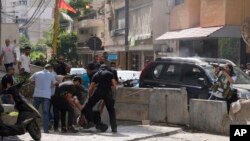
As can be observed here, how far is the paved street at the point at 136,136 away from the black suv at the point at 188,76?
4.90 ft

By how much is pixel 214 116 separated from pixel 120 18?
28.1 meters

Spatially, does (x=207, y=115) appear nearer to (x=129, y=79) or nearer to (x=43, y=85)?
(x=43, y=85)

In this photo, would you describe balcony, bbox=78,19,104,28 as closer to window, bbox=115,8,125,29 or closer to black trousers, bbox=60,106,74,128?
window, bbox=115,8,125,29

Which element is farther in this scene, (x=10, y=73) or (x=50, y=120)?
(x=50, y=120)

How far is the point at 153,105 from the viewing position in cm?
1237

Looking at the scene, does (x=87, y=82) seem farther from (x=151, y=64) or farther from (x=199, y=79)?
(x=199, y=79)

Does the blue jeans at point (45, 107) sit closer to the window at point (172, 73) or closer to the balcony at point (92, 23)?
the window at point (172, 73)

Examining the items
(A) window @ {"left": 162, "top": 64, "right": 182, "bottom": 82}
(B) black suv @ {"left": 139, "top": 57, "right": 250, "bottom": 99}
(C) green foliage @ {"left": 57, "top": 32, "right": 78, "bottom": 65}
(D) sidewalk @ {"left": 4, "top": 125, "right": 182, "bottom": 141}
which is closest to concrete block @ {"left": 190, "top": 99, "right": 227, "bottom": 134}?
(D) sidewalk @ {"left": 4, "top": 125, "right": 182, "bottom": 141}

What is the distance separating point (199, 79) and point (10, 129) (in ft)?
17.4

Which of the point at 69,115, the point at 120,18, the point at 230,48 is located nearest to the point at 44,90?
the point at 69,115

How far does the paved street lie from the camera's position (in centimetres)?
997

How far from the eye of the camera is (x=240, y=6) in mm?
22312

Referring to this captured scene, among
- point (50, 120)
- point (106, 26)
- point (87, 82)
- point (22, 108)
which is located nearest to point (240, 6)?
point (87, 82)

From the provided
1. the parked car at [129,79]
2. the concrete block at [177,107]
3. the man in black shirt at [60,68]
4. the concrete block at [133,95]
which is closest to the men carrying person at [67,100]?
the concrete block at [133,95]
